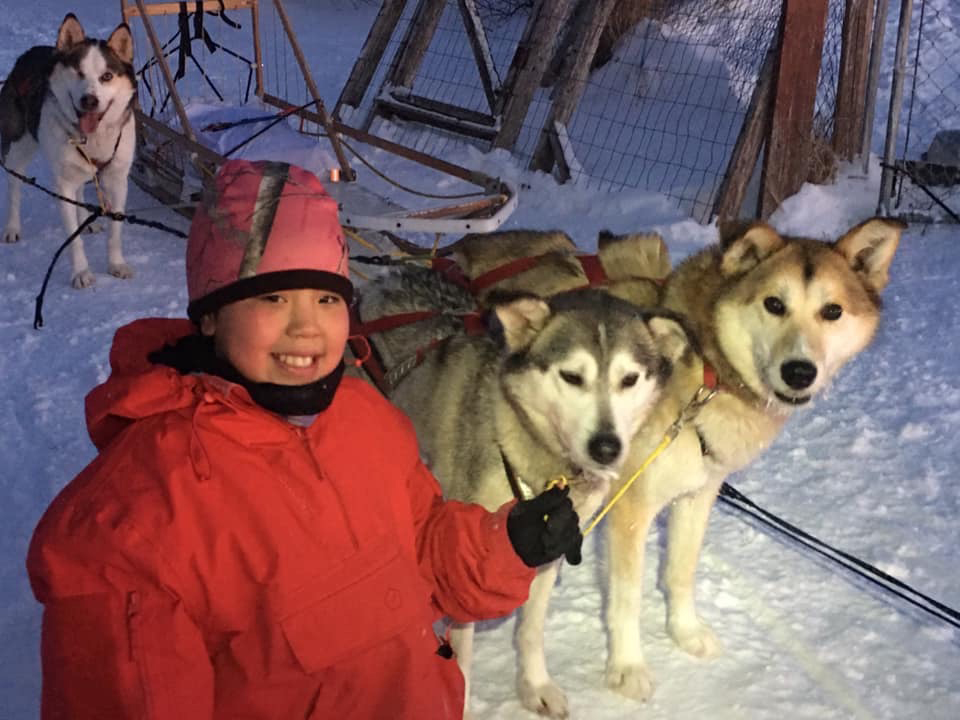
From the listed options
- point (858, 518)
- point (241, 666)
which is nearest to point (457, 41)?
point (858, 518)

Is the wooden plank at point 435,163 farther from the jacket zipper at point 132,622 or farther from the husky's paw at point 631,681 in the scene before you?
the jacket zipper at point 132,622

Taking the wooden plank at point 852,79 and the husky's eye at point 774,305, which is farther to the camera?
the wooden plank at point 852,79

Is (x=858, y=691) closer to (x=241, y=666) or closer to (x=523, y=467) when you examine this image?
(x=523, y=467)

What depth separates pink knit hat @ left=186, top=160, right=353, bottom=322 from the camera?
4.07ft

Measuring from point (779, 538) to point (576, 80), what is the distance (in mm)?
4166

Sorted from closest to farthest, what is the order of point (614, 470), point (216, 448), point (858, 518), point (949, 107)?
point (216, 448) < point (614, 470) < point (858, 518) < point (949, 107)

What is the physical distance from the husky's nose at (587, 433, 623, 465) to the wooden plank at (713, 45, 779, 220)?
360 centimetres

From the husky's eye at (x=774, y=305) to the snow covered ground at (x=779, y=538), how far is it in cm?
63

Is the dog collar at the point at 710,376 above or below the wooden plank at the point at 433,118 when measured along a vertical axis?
below

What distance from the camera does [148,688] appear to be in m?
1.07

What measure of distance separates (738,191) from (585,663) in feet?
11.9

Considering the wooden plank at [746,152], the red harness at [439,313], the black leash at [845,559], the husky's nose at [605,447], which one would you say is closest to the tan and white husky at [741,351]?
the red harness at [439,313]

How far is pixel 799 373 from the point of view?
6.61 feet

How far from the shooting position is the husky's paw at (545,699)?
2143 millimetres
